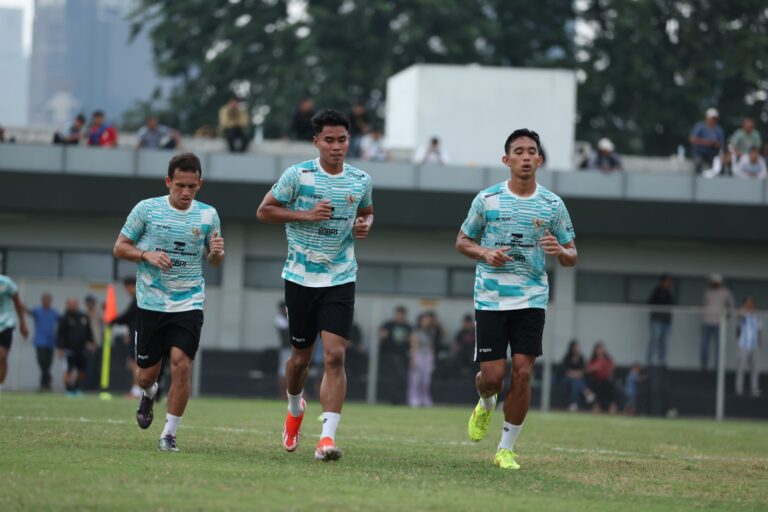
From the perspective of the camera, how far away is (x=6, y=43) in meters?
106

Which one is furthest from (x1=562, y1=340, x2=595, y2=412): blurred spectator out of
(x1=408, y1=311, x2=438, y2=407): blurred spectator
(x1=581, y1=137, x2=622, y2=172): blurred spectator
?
(x1=581, y1=137, x2=622, y2=172): blurred spectator

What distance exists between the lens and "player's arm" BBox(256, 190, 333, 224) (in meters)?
10.6

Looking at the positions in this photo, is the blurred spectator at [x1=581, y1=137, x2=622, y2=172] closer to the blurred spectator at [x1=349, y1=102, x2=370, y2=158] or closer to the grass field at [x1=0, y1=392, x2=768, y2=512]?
the blurred spectator at [x1=349, y1=102, x2=370, y2=158]

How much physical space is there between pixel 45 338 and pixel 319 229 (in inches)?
705

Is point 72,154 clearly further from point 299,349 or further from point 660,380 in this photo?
point 299,349

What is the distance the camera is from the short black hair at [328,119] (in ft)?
35.1

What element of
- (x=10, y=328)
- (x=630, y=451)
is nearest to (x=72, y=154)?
(x=10, y=328)

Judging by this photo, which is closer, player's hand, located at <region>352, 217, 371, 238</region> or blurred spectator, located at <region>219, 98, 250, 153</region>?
player's hand, located at <region>352, 217, 371, 238</region>

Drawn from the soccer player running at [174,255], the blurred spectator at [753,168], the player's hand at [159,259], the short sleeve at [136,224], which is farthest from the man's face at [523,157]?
the blurred spectator at [753,168]

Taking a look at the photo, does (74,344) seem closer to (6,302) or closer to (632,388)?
(632,388)

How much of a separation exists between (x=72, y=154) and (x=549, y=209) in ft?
76.3

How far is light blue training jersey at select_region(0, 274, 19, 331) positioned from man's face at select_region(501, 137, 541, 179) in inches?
312

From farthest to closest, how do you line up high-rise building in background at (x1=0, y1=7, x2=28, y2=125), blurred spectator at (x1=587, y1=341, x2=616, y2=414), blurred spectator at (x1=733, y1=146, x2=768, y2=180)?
1. high-rise building in background at (x1=0, y1=7, x2=28, y2=125)
2. blurred spectator at (x1=733, y1=146, x2=768, y2=180)
3. blurred spectator at (x1=587, y1=341, x2=616, y2=414)

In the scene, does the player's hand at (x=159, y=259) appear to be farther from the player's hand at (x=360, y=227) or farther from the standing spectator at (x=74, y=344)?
the standing spectator at (x=74, y=344)
